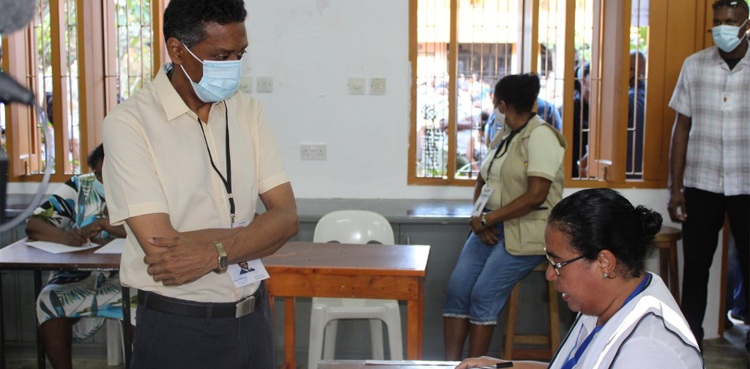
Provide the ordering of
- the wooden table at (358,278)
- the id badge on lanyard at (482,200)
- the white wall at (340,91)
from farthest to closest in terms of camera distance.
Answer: the white wall at (340,91)
the id badge on lanyard at (482,200)
the wooden table at (358,278)

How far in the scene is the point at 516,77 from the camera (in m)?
3.64

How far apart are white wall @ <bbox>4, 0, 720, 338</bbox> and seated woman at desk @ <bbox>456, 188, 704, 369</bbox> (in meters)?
3.06

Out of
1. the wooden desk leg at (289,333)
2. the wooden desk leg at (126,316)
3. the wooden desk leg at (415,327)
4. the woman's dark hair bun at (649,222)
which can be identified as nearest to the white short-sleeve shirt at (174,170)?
the woman's dark hair bun at (649,222)

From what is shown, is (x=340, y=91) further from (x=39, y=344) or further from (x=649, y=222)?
(x=649, y=222)

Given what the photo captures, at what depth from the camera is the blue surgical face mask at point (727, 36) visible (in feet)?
12.3

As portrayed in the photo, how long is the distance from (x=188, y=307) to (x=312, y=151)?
119 inches

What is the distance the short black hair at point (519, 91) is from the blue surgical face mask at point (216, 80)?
80.0 inches

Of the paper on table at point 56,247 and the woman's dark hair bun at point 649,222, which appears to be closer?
the woman's dark hair bun at point 649,222

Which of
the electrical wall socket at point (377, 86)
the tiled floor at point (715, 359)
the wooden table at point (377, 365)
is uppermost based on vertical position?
the electrical wall socket at point (377, 86)

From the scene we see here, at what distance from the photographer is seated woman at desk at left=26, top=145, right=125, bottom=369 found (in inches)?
136

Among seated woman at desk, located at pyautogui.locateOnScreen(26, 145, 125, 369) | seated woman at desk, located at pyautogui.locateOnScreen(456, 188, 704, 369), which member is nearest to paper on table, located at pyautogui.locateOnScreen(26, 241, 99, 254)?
seated woman at desk, located at pyautogui.locateOnScreen(26, 145, 125, 369)

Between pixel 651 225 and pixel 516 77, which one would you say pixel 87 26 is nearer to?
pixel 516 77

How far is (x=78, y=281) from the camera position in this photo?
3.67 m

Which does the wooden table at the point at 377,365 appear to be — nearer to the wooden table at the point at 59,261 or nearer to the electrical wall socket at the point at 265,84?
the wooden table at the point at 59,261
